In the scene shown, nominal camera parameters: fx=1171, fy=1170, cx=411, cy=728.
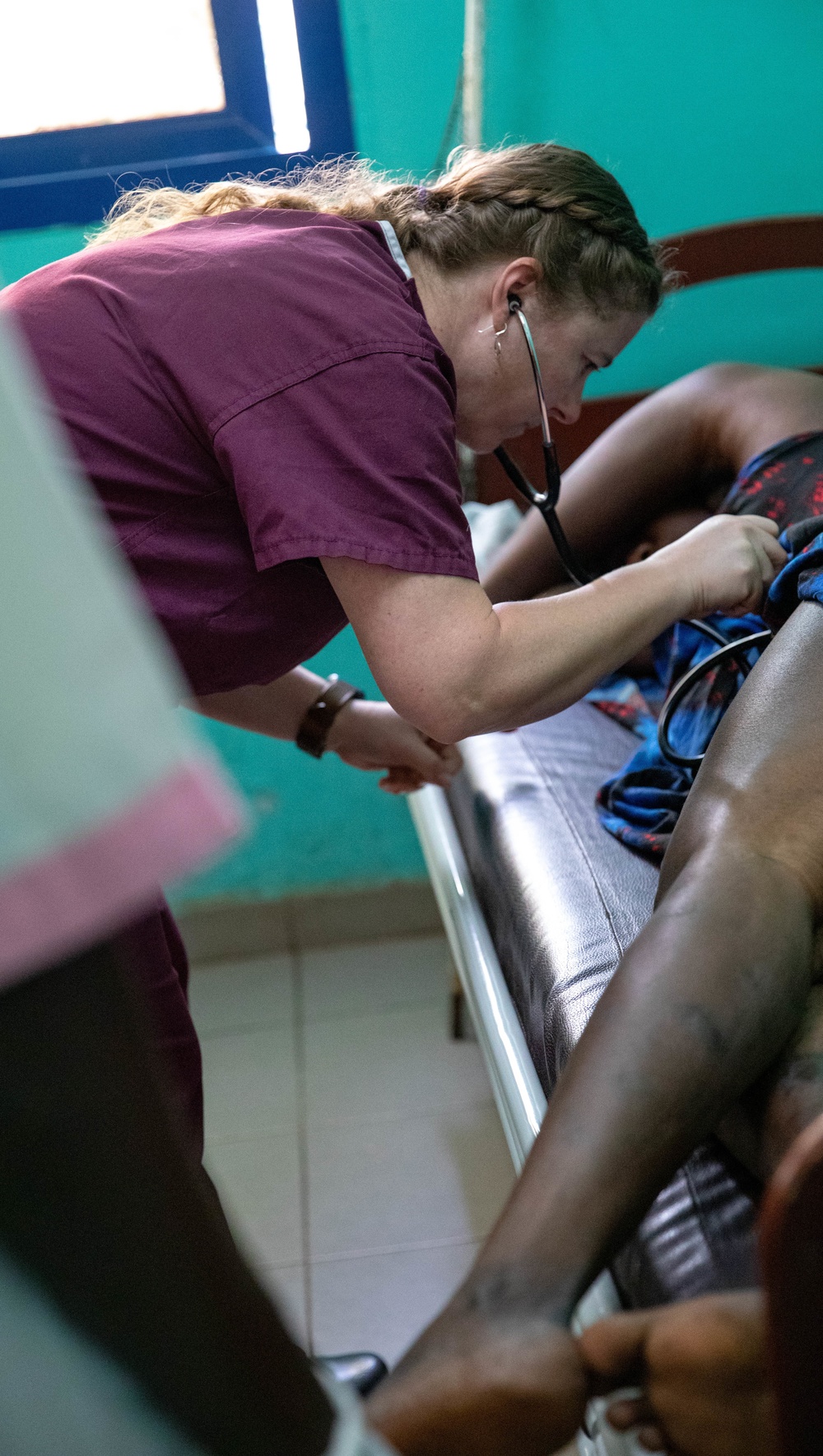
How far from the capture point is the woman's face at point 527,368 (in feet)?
3.78

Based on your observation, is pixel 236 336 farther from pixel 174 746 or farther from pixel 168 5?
pixel 168 5

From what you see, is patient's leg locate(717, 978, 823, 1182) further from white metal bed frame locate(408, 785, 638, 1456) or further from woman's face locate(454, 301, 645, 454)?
woman's face locate(454, 301, 645, 454)

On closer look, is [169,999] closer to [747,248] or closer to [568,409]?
[568,409]

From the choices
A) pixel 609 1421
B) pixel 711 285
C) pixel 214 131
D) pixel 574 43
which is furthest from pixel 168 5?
pixel 609 1421

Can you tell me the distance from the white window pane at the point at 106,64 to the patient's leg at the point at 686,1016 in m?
1.86

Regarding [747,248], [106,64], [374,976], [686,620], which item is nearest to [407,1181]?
[374,976]

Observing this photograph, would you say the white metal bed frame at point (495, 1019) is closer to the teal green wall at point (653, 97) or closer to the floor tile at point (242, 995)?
the floor tile at point (242, 995)

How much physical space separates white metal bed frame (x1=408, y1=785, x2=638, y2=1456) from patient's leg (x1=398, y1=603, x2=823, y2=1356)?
109 mm

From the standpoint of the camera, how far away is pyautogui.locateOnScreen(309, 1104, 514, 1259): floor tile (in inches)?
67.6

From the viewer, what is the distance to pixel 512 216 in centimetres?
113

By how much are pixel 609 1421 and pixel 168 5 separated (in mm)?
2385

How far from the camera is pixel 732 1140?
85cm

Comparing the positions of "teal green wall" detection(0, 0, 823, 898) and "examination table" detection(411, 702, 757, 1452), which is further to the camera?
"teal green wall" detection(0, 0, 823, 898)

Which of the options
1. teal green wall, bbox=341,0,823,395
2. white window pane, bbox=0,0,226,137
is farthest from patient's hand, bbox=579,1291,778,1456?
white window pane, bbox=0,0,226,137
